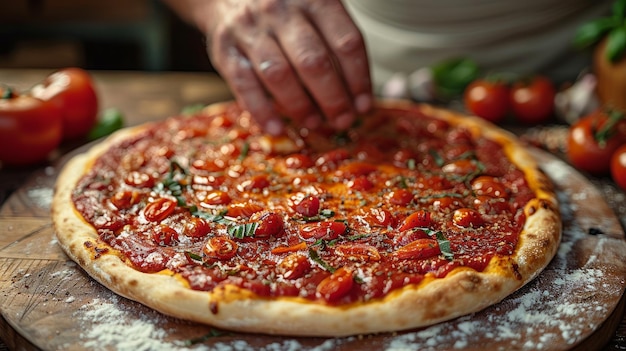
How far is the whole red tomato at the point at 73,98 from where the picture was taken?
4629 millimetres

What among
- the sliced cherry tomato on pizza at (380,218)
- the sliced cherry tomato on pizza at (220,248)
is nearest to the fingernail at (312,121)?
the sliced cherry tomato on pizza at (380,218)

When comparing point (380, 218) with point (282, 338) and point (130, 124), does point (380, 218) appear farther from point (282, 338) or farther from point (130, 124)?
point (130, 124)

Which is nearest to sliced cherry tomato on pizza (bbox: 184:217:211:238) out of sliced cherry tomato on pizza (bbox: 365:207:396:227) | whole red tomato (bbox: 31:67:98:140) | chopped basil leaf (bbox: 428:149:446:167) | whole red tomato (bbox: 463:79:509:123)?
sliced cherry tomato on pizza (bbox: 365:207:396:227)

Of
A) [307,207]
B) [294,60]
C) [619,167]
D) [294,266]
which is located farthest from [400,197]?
[619,167]

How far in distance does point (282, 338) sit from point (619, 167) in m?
2.38

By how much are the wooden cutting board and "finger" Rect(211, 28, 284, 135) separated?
1290 millimetres

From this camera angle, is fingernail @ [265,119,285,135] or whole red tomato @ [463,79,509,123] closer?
fingernail @ [265,119,285,135]

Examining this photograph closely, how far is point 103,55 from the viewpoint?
895 centimetres

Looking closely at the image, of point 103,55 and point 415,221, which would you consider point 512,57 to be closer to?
point 415,221

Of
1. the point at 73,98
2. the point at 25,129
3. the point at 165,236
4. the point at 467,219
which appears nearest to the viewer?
the point at 165,236

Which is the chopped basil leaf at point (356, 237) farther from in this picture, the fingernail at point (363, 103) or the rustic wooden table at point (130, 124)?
the fingernail at point (363, 103)

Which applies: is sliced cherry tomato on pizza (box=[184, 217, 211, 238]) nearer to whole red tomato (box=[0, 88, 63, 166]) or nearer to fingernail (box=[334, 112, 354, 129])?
fingernail (box=[334, 112, 354, 129])

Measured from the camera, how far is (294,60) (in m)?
3.65

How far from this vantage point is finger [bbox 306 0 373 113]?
368cm
